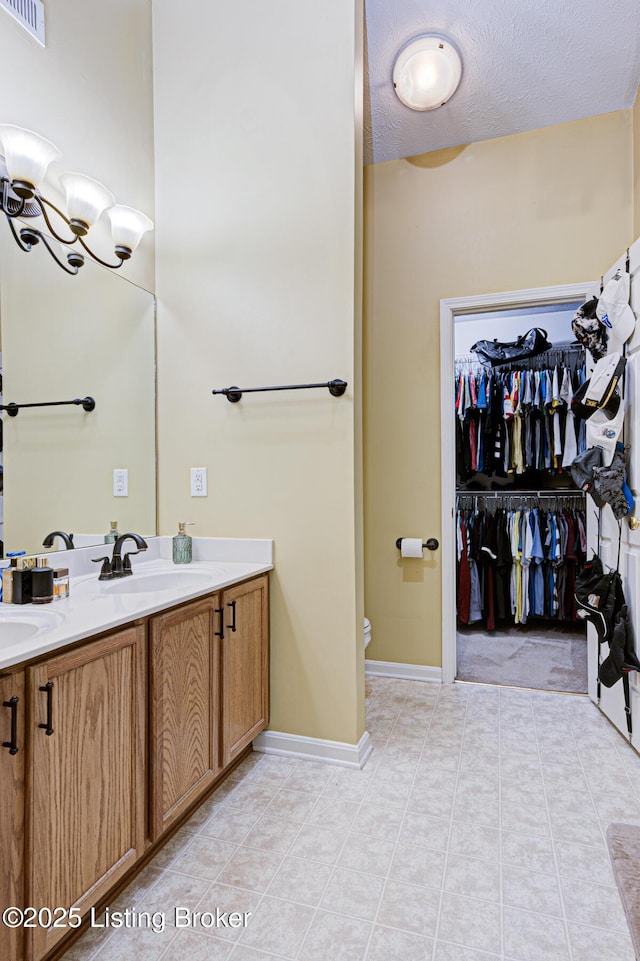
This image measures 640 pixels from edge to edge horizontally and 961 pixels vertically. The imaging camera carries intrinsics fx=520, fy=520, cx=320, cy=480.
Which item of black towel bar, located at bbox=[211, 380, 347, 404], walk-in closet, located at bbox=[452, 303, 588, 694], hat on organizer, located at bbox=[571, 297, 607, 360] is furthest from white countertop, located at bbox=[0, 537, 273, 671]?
walk-in closet, located at bbox=[452, 303, 588, 694]

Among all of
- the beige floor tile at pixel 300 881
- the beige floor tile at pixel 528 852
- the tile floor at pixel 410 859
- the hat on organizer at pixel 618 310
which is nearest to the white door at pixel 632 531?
the hat on organizer at pixel 618 310

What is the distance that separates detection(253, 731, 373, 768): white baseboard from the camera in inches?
80.6

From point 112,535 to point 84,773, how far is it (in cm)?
102

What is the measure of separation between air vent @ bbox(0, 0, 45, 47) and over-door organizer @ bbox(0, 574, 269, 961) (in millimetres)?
1948

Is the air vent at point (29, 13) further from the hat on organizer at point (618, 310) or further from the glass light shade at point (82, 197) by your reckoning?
the hat on organizer at point (618, 310)

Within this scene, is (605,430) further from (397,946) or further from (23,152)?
(23,152)

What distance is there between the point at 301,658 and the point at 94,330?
1543 millimetres

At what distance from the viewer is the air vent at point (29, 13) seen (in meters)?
1.66

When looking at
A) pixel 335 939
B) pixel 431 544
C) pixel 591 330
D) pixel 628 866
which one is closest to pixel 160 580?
pixel 335 939

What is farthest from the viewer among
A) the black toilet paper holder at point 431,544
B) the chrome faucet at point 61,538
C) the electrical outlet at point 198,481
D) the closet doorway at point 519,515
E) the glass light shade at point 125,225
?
the closet doorway at point 519,515

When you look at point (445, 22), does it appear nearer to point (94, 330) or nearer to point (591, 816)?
point (94, 330)

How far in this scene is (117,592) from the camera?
182cm

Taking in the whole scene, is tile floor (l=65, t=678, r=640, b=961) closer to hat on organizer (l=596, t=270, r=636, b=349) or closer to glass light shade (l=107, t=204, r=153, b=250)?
hat on organizer (l=596, t=270, r=636, b=349)

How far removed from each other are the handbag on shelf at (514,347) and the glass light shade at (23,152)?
3227mm
